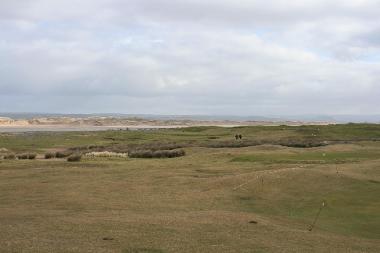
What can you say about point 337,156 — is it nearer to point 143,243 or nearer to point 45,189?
point 45,189

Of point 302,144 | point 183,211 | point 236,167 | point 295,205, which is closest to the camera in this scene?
point 183,211

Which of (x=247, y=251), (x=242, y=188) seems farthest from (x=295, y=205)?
(x=247, y=251)

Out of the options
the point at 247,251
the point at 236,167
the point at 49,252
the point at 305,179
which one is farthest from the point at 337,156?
the point at 49,252

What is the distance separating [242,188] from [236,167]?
921 centimetres

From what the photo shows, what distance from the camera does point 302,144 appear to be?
2237 inches

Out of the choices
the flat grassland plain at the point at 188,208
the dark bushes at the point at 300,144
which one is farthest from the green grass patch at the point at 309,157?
the dark bushes at the point at 300,144

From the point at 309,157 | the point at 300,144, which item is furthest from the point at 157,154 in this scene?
the point at 300,144

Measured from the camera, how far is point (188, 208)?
68.4ft

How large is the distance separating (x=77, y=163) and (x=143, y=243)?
989 inches

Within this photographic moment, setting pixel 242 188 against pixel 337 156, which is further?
pixel 337 156

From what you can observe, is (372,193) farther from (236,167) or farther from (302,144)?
(302,144)

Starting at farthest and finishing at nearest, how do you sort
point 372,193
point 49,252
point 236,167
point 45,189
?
1. point 236,167
2. point 45,189
3. point 372,193
4. point 49,252

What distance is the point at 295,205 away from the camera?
2203cm

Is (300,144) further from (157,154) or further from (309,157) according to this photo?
(157,154)
